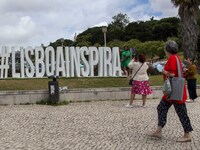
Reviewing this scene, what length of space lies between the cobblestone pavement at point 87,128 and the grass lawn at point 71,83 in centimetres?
208

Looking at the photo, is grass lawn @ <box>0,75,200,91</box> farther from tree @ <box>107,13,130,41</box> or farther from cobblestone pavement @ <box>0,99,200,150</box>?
tree @ <box>107,13,130,41</box>

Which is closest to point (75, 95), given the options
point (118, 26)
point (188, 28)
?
point (188, 28)

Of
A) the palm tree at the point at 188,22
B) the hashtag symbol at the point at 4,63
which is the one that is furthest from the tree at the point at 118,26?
the hashtag symbol at the point at 4,63

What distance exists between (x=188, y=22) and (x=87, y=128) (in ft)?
66.9

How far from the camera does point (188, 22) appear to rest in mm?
27469

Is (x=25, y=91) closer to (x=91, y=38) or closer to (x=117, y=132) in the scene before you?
(x=117, y=132)

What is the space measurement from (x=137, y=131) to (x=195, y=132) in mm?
1139

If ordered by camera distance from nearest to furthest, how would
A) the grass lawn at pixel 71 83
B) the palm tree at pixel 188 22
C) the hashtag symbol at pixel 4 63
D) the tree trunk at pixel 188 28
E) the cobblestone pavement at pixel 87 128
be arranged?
the cobblestone pavement at pixel 87 128
the grass lawn at pixel 71 83
the hashtag symbol at pixel 4 63
the palm tree at pixel 188 22
the tree trunk at pixel 188 28

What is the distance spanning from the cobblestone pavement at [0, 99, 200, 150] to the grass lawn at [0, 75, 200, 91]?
2083 mm

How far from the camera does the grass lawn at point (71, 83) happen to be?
1475cm

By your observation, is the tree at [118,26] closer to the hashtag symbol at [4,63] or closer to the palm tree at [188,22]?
the palm tree at [188,22]

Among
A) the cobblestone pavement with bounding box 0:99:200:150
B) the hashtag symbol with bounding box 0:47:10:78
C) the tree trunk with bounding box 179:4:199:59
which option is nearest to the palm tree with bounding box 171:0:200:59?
the tree trunk with bounding box 179:4:199:59

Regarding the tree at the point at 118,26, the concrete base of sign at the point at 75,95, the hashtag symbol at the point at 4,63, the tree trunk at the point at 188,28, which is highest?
the tree at the point at 118,26

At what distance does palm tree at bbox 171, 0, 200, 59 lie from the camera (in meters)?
27.1
